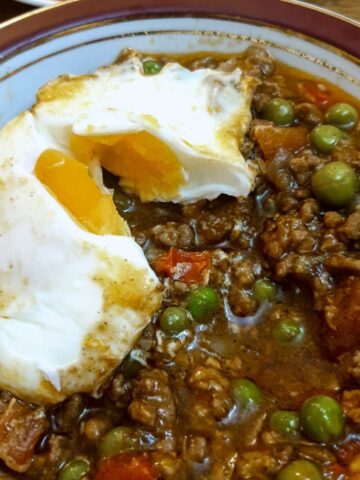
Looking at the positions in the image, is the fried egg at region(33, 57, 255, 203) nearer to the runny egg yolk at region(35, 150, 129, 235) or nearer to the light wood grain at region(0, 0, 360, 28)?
the runny egg yolk at region(35, 150, 129, 235)

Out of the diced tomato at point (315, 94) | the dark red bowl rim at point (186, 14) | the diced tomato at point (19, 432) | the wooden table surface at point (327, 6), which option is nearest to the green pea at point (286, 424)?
the diced tomato at point (19, 432)

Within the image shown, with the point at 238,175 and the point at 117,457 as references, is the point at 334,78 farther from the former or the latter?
the point at 117,457

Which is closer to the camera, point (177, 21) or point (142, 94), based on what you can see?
point (142, 94)

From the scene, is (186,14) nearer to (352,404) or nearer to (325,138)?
(325,138)

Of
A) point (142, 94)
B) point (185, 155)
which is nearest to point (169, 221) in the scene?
point (185, 155)

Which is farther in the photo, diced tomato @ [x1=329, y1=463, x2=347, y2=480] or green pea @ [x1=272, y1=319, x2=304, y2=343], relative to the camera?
green pea @ [x1=272, y1=319, x2=304, y2=343]

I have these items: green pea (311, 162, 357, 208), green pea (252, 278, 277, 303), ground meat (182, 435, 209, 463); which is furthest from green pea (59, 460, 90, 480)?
green pea (311, 162, 357, 208)

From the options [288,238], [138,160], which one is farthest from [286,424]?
[138,160]
